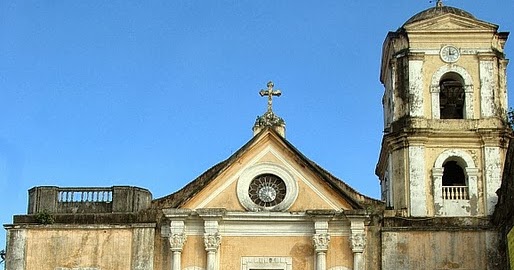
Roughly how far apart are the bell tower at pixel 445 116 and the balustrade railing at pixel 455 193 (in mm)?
30

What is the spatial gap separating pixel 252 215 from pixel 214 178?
138cm

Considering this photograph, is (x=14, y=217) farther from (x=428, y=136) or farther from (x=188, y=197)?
(x=428, y=136)

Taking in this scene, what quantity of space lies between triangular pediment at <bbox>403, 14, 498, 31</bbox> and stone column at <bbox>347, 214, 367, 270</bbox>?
843 centimetres

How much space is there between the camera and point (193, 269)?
24438 mm

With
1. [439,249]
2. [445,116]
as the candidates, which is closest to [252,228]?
[439,249]

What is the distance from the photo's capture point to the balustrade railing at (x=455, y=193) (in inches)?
1148

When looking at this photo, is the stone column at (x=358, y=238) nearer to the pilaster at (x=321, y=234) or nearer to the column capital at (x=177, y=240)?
the pilaster at (x=321, y=234)

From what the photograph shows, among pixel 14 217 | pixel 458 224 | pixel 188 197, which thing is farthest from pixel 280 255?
pixel 14 217

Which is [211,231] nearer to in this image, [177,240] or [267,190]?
[177,240]

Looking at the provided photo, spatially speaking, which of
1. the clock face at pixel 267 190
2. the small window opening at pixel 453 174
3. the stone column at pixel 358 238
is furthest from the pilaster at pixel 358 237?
the small window opening at pixel 453 174

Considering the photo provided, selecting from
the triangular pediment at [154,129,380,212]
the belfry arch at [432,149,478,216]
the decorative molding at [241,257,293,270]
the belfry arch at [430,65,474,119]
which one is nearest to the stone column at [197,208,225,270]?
the triangular pediment at [154,129,380,212]

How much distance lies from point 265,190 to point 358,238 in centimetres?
273

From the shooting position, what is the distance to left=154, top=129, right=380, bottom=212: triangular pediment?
24844 millimetres

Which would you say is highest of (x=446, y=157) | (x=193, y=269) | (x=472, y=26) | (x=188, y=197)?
(x=472, y=26)
